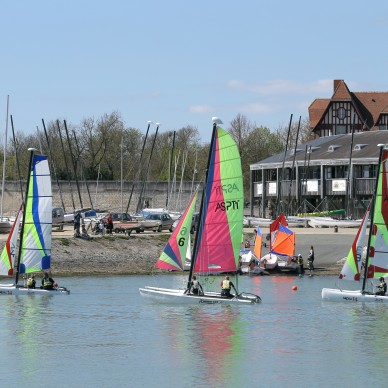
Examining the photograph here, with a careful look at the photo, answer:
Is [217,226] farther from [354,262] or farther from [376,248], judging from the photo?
[376,248]

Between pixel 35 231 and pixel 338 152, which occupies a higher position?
pixel 338 152

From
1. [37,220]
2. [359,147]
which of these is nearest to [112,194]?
[359,147]

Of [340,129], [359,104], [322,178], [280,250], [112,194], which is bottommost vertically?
[280,250]

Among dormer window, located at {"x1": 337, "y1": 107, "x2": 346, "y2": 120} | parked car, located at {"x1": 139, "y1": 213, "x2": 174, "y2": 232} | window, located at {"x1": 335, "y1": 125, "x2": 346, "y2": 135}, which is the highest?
dormer window, located at {"x1": 337, "y1": 107, "x2": 346, "y2": 120}

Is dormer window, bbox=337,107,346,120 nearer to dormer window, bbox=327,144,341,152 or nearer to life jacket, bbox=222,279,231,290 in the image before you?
dormer window, bbox=327,144,341,152

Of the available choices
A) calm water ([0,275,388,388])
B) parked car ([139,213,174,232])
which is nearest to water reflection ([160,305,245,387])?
calm water ([0,275,388,388])

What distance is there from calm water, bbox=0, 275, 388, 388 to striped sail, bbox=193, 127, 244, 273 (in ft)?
6.94

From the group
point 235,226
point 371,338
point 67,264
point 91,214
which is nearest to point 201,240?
point 235,226

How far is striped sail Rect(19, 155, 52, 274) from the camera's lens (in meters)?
51.3

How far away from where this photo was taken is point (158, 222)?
85.0m

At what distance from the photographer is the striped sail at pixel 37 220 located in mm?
51344

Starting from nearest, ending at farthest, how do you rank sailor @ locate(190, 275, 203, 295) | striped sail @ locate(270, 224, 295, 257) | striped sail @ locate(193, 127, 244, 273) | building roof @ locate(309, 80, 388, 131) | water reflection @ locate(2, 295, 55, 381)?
water reflection @ locate(2, 295, 55, 381)
striped sail @ locate(193, 127, 244, 273)
sailor @ locate(190, 275, 203, 295)
striped sail @ locate(270, 224, 295, 257)
building roof @ locate(309, 80, 388, 131)

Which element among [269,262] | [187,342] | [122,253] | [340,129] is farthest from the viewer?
[340,129]

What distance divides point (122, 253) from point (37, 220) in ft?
62.4
